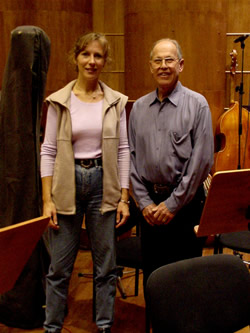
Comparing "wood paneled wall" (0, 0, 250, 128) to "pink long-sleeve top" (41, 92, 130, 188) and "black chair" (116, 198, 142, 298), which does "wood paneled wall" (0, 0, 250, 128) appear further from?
"pink long-sleeve top" (41, 92, 130, 188)

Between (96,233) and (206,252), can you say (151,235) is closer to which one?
(96,233)

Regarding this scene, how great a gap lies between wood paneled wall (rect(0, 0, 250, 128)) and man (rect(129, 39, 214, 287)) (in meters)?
2.30

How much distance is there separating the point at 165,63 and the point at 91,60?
A: 363 millimetres

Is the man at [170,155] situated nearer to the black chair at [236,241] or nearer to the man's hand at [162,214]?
the man's hand at [162,214]

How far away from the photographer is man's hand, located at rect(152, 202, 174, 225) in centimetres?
218

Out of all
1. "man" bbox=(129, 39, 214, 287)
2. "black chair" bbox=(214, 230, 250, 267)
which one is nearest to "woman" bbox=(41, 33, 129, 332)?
"man" bbox=(129, 39, 214, 287)

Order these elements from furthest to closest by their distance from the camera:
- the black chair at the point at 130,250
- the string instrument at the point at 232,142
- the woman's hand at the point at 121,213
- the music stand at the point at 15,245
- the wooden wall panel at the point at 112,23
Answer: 1. the wooden wall panel at the point at 112,23
2. the string instrument at the point at 232,142
3. the black chair at the point at 130,250
4. the woman's hand at the point at 121,213
5. the music stand at the point at 15,245

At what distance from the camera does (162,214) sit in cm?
219

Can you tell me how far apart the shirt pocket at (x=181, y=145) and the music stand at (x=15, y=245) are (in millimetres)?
986

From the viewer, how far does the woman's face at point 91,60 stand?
2131 millimetres

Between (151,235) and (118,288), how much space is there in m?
0.98

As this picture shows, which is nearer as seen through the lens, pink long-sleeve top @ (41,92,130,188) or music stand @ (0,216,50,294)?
music stand @ (0,216,50,294)

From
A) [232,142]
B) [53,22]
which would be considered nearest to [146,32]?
[53,22]

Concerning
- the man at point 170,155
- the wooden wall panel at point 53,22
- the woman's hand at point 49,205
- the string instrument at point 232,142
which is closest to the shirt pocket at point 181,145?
the man at point 170,155
